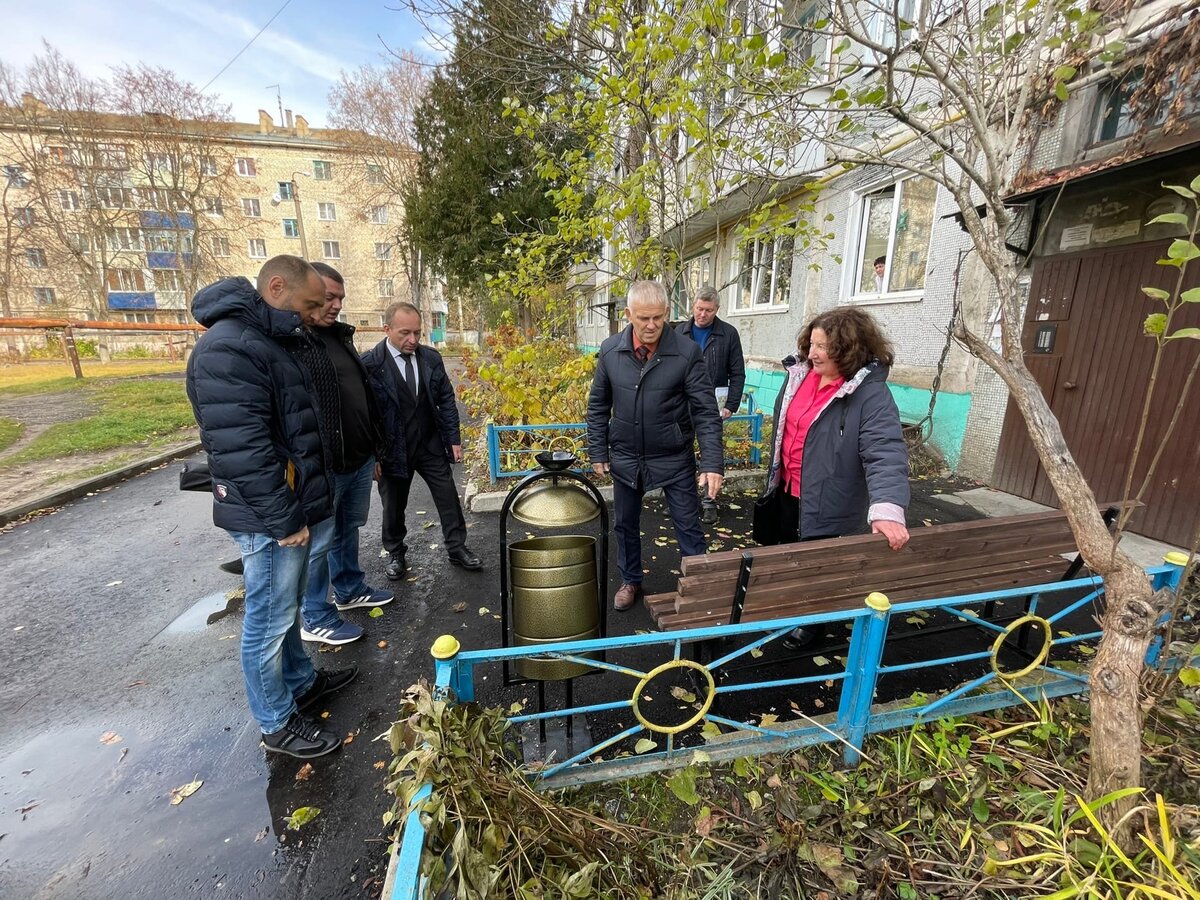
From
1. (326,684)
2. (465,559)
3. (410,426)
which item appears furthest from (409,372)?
(326,684)

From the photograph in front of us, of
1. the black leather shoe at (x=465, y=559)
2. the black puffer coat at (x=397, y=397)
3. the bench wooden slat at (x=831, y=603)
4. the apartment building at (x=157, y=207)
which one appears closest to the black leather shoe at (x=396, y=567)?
the black leather shoe at (x=465, y=559)

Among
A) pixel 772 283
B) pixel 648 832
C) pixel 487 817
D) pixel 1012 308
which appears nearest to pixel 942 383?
pixel 772 283

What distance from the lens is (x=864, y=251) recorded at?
7297 mm

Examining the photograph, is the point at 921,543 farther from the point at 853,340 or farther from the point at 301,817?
the point at 301,817

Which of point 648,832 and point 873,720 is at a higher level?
point 873,720

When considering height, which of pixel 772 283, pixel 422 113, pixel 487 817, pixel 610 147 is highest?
pixel 422 113

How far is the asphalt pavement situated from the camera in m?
1.81

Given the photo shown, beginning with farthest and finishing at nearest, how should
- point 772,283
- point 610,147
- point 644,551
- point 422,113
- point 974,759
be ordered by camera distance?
point 422,113 → point 772,283 → point 610,147 → point 644,551 → point 974,759

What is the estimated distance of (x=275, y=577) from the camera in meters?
2.08

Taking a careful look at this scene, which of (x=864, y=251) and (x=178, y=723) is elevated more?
(x=864, y=251)

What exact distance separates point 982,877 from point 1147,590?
1024 millimetres

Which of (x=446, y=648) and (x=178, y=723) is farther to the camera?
(x=178, y=723)

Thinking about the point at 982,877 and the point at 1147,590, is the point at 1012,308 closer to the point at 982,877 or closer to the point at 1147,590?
the point at 1147,590

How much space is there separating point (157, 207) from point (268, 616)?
1244 inches
